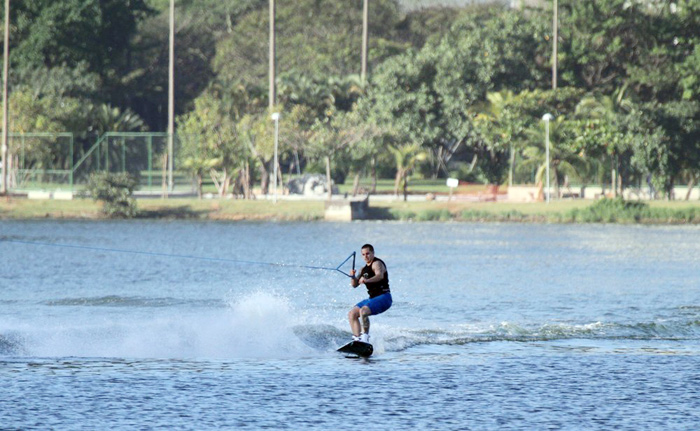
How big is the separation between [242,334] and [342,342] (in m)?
1.85

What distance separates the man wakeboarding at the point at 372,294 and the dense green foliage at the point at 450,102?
4324cm

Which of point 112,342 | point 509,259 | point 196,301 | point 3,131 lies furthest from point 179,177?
point 112,342

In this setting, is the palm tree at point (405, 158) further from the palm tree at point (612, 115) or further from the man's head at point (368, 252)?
the man's head at point (368, 252)

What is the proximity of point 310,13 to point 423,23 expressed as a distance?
337 inches

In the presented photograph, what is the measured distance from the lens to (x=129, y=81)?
95438 mm

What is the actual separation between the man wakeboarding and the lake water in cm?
59

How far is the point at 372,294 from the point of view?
2247 centimetres

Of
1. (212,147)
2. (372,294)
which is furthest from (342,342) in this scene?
(212,147)

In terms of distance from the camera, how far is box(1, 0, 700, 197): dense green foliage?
67.2 m

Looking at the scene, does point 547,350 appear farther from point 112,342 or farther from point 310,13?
point 310,13

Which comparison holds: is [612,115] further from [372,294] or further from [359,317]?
[372,294]

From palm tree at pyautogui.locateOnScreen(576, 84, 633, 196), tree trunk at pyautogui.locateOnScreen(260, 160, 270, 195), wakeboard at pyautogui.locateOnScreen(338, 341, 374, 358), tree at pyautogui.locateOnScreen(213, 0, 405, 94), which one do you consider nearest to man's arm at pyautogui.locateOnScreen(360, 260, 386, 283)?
wakeboard at pyautogui.locateOnScreen(338, 341, 374, 358)

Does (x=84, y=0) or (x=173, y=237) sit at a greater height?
(x=84, y=0)

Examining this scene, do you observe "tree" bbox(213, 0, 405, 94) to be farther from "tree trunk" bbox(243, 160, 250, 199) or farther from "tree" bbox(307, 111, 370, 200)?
"tree trunk" bbox(243, 160, 250, 199)
